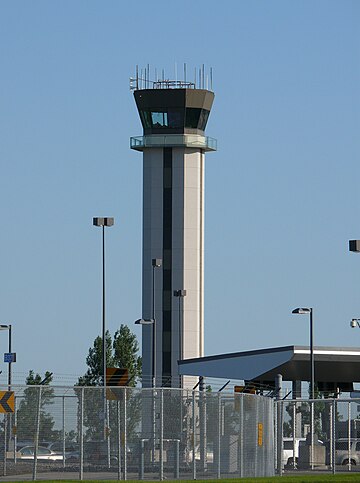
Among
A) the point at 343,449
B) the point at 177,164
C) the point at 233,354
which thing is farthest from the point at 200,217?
the point at 343,449

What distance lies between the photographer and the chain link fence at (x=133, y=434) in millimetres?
38875

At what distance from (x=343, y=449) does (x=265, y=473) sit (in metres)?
15.4

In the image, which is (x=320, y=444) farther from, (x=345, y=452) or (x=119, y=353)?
(x=119, y=353)

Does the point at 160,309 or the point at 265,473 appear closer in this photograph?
the point at 265,473

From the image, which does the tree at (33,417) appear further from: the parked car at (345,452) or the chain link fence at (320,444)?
the parked car at (345,452)

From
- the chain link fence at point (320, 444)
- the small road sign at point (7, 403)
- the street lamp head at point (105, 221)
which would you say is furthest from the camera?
the street lamp head at point (105, 221)

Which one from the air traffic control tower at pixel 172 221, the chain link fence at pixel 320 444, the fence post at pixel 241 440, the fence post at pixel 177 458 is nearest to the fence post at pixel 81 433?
the fence post at pixel 177 458

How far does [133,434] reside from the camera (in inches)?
1578

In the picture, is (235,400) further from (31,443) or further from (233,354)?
(233,354)

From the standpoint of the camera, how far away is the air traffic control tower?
105 metres

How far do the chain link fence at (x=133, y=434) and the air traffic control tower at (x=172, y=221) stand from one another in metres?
62.5

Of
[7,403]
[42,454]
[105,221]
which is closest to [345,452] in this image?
[42,454]

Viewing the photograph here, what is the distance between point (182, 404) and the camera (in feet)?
135

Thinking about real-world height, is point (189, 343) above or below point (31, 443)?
above
